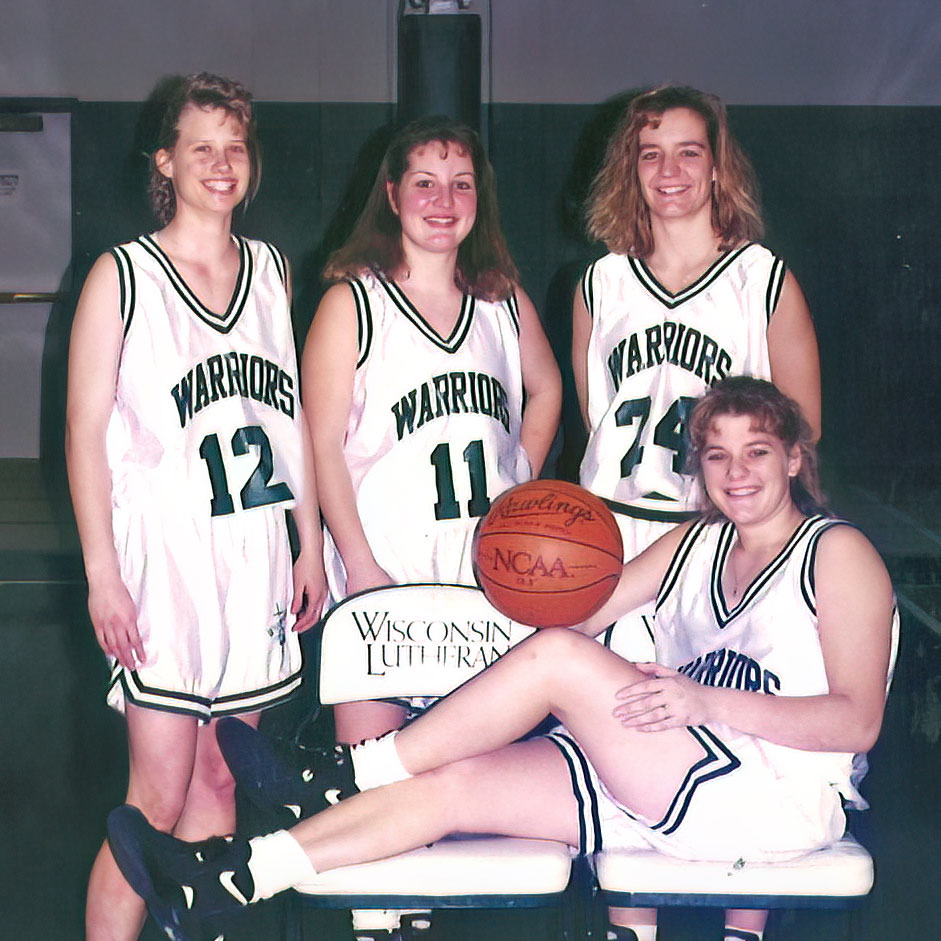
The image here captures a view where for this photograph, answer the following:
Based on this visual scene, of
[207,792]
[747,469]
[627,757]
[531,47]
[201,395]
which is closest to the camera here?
[627,757]

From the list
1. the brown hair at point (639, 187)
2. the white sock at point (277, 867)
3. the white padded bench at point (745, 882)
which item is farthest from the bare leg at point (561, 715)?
the brown hair at point (639, 187)

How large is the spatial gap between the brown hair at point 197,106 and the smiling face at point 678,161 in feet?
2.46

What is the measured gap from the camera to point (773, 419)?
2.05m

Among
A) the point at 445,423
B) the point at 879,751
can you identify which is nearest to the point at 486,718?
the point at 445,423

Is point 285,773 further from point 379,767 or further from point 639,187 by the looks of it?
point 639,187

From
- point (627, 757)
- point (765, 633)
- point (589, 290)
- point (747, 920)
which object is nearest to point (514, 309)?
point (589, 290)

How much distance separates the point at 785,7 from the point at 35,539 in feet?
11.1

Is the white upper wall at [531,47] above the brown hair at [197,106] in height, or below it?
above

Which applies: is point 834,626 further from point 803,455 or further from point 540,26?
point 540,26

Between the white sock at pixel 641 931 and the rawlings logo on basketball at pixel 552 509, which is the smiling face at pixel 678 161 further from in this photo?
the white sock at pixel 641 931

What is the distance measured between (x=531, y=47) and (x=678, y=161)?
4.87ft

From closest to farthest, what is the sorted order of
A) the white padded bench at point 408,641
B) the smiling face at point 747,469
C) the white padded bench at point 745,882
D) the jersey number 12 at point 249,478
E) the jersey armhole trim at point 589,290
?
the white padded bench at point 745,882, the smiling face at point 747,469, the jersey number 12 at point 249,478, the white padded bench at point 408,641, the jersey armhole trim at point 589,290

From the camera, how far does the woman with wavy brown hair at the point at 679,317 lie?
2357mm

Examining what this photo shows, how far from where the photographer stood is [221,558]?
84.4 inches
